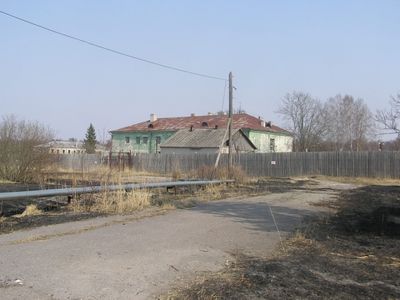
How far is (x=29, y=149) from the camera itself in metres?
33.2

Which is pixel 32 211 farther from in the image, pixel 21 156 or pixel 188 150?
pixel 188 150

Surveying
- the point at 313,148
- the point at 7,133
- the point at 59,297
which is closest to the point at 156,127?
the point at 313,148

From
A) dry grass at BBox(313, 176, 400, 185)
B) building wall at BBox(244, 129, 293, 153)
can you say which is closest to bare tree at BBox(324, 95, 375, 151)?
building wall at BBox(244, 129, 293, 153)

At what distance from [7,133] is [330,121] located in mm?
58526

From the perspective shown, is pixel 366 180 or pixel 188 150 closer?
pixel 366 180

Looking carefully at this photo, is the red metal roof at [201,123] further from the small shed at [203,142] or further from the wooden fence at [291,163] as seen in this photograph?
the wooden fence at [291,163]

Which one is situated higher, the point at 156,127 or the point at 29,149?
the point at 156,127

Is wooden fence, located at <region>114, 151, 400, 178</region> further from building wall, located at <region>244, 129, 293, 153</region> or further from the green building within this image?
building wall, located at <region>244, 129, 293, 153</region>

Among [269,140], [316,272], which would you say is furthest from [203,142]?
[316,272]

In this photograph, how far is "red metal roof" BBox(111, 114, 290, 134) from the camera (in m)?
70.8

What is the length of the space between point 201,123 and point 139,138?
1245 centimetres

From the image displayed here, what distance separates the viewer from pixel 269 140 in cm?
7544

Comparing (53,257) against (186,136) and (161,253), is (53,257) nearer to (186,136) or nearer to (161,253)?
(161,253)

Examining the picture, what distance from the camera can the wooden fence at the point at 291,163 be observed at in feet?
136
